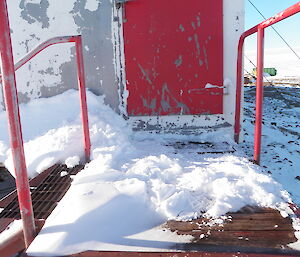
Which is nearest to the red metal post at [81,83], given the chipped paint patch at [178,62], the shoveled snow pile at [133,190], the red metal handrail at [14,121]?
the shoveled snow pile at [133,190]

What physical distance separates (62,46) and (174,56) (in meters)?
1.52

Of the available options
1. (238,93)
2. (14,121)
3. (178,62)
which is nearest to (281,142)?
(238,93)

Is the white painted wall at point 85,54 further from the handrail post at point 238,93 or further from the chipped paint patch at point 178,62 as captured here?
the chipped paint patch at point 178,62

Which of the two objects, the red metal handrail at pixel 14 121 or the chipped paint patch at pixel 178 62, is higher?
the chipped paint patch at pixel 178 62

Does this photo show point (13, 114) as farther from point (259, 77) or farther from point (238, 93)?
point (238, 93)

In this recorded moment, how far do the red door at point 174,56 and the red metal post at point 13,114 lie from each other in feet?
7.43

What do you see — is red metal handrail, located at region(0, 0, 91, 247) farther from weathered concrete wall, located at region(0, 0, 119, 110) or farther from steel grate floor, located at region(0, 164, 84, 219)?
weathered concrete wall, located at region(0, 0, 119, 110)

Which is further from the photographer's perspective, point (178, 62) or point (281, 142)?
point (281, 142)

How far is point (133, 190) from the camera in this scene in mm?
1788

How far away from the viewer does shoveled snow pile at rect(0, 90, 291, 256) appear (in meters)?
1.43

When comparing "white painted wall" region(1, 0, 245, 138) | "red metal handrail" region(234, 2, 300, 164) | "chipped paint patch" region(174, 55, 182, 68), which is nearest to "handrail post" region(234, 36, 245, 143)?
"red metal handrail" region(234, 2, 300, 164)

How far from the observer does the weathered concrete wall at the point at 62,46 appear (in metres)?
3.48

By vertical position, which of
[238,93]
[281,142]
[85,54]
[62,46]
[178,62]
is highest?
[62,46]

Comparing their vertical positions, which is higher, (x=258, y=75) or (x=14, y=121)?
(x=258, y=75)
